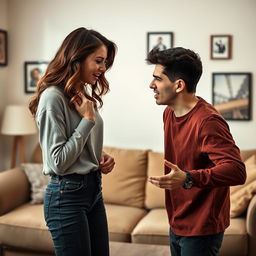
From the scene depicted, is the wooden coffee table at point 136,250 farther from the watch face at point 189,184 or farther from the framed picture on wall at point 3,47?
A: the framed picture on wall at point 3,47

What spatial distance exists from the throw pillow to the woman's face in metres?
2.07

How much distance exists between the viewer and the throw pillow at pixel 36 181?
3722 mm

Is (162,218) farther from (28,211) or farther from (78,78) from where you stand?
(78,78)

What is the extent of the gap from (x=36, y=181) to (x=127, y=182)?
74 centimetres

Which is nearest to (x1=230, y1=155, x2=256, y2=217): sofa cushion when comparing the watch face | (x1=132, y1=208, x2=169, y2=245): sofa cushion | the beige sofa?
the beige sofa

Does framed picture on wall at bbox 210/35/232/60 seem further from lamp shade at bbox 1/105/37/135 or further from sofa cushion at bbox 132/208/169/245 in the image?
lamp shade at bbox 1/105/37/135

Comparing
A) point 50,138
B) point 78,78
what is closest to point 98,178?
point 50,138

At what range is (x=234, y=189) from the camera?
3.33m

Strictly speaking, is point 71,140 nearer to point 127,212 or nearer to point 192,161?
point 192,161

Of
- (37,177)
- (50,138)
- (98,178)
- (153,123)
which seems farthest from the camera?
(153,123)

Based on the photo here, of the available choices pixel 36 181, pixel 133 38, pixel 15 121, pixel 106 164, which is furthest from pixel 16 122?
pixel 106 164

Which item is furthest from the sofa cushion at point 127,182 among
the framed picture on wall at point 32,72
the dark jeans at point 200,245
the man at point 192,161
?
the dark jeans at point 200,245

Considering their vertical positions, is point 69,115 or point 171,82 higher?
point 171,82

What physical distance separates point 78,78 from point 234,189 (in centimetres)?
193
